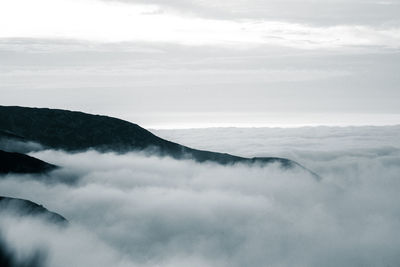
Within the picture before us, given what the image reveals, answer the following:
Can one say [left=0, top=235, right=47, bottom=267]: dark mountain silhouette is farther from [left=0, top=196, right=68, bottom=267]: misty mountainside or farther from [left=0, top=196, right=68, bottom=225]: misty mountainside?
[left=0, top=196, right=68, bottom=225]: misty mountainside

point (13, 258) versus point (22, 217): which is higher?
point (22, 217)

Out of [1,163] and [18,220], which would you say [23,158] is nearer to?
[1,163]

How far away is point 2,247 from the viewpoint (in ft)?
413

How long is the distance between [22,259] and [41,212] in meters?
30.7

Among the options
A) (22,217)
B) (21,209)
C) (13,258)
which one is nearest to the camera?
(13,258)

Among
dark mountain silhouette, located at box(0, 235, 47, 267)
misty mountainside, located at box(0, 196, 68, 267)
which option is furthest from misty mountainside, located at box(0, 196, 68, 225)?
dark mountain silhouette, located at box(0, 235, 47, 267)

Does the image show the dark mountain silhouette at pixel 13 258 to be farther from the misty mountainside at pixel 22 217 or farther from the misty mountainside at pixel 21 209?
the misty mountainside at pixel 21 209

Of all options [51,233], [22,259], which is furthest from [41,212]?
[22,259]

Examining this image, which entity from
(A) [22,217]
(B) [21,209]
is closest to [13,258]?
(A) [22,217]

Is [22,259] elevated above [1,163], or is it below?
below

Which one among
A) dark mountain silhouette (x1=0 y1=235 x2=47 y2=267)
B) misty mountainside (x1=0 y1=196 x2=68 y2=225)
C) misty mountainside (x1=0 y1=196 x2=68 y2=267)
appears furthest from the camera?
misty mountainside (x1=0 y1=196 x2=68 y2=225)

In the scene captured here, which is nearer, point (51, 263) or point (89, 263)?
point (51, 263)

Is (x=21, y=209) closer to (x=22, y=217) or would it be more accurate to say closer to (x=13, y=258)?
(x=22, y=217)

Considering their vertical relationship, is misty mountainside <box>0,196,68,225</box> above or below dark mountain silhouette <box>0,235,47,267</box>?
above
